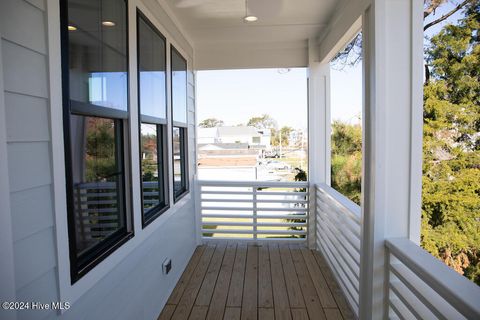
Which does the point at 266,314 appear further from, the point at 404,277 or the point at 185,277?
the point at 404,277

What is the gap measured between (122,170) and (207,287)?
5.14ft

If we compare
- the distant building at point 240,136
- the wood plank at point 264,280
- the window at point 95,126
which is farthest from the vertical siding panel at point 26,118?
the distant building at point 240,136

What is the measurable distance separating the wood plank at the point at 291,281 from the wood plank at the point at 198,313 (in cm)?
71

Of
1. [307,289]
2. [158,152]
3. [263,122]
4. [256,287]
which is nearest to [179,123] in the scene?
[158,152]

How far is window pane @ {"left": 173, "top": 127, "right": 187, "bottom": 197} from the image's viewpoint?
10.3 ft

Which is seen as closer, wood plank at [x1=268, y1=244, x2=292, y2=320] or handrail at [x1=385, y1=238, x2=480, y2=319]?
handrail at [x1=385, y1=238, x2=480, y2=319]

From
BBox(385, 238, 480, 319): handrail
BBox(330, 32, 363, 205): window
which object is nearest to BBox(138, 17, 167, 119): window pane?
BBox(330, 32, 363, 205): window

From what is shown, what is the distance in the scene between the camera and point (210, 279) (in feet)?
10.1

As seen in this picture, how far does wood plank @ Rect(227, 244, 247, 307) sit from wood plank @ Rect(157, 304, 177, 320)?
1.51ft

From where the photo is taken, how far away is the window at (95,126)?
50.7 inches

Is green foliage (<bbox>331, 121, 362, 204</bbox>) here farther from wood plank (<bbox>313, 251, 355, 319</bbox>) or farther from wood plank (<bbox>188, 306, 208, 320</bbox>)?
wood plank (<bbox>188, 306, 208, 320</bbox>)

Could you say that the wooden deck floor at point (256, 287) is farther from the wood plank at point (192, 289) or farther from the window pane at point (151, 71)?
the window pane at point (151, 71)

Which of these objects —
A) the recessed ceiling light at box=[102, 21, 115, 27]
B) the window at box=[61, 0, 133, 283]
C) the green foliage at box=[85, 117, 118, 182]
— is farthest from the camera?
the recessed ceiling light at box=[102, 21, 115, 27]

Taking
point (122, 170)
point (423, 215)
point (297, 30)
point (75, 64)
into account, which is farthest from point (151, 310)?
point (297, 30)
